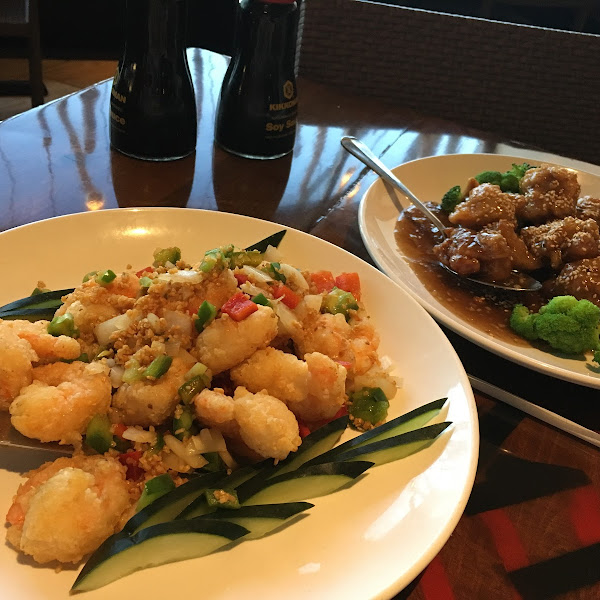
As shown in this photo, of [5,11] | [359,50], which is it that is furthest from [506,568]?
[5,11]

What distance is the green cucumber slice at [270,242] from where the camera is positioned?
1444 millimetres

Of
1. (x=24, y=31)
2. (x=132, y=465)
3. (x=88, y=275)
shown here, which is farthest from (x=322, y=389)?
(x=24, y=31)

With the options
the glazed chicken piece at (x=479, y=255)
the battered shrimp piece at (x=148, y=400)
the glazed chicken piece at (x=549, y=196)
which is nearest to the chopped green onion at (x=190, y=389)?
the battered shrimp piece at (x=148, y=400)

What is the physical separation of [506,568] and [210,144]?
180 cm

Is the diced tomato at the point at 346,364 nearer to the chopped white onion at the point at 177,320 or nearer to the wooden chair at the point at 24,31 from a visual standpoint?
the chopped white onion at the point at 177,320

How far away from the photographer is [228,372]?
3.72 ft

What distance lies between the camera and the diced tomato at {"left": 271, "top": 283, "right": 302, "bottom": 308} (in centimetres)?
122

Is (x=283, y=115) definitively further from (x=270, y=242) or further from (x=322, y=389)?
(x=322, y=389)

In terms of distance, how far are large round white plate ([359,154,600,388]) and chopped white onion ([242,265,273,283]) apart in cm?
39

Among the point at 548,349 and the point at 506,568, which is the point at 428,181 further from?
the point at 506,568

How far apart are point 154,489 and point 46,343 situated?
1.14ft

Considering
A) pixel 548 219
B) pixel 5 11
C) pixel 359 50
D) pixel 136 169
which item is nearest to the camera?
pixel 136 169

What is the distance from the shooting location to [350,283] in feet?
4.57

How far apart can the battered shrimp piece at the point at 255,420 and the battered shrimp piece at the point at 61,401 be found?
18 cm
